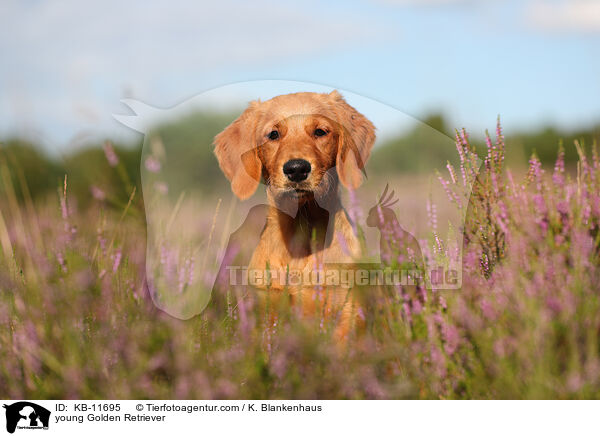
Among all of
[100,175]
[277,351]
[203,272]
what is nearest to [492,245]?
[277,351]

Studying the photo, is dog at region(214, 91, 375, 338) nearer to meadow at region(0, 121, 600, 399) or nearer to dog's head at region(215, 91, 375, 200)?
dog's head at region(215, 91, 375, 200)

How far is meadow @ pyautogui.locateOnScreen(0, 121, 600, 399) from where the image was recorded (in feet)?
7.01

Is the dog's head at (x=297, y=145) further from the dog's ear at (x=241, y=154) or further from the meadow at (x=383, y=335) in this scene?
the meadow at (x=383, y=335)

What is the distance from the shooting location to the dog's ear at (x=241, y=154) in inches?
107

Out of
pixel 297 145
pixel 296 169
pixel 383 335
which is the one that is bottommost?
pixel 383 335

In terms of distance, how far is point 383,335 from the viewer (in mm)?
2521

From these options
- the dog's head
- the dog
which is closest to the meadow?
the dog

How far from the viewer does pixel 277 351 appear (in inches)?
95.8

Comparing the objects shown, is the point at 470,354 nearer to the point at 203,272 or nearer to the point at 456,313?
the point at 456,313

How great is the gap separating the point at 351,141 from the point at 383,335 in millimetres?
1061

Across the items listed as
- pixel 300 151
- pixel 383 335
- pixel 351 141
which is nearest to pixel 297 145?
pixel 300 151

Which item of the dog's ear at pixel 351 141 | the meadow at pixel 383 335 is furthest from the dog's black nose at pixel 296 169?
the meadow at pixel 383 335

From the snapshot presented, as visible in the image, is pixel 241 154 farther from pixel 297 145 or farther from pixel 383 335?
pixel 383 335
